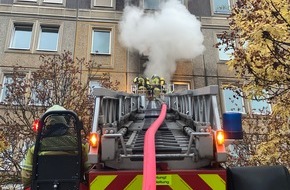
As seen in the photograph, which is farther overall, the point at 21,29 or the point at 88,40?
the point at 21,29

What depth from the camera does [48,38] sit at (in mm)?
15227

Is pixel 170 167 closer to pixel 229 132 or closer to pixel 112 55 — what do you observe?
pixel 229 132

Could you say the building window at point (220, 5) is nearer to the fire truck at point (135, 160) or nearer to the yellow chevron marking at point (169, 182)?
the fire truck at point (135, 160)

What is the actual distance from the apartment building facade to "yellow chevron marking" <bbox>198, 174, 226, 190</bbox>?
1178 cm

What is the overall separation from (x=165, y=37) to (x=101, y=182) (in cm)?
1201

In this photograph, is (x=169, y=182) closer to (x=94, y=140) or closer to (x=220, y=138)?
(x=220, y=138)

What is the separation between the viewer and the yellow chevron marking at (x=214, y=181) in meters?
2.45

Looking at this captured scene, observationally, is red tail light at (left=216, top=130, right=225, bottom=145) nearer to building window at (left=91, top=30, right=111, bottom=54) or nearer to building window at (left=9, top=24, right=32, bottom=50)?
building window at (left=91, top=30, right=111, bottom=54)

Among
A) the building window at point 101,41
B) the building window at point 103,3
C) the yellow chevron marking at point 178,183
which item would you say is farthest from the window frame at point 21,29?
the yellow chevron marking at point 178,183

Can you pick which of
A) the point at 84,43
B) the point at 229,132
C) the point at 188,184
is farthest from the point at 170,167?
the point at 84,43

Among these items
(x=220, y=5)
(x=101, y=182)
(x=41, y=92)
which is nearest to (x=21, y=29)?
(x=41, y=92)

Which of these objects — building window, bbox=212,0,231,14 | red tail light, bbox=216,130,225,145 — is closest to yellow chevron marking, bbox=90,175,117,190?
red tail light, bbox=216,130,225,145

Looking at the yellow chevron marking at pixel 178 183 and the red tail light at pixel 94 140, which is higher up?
the red tail light at pixel 94 140

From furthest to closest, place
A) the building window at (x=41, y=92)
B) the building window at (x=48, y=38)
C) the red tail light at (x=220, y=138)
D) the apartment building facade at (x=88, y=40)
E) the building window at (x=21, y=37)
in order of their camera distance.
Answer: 1. the building window at (x=48, y=38)
2. the building window at (x=21, y=37)
3. the apartment building facade at (x=88, y=40)
4. the building window at (x=41, y=92)
5. the red tail light at (x=220, y=138)
